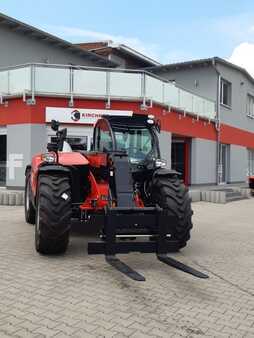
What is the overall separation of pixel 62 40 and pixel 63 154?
1515 cm

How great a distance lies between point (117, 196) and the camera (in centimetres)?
718

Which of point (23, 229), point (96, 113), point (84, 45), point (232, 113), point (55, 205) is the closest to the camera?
point (55, 205)

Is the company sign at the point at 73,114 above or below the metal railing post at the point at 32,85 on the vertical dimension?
below

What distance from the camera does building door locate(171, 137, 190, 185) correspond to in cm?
2344

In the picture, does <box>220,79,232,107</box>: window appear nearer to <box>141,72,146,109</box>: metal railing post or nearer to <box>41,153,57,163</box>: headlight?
<box>141,72,146,109</box>: metal railing post

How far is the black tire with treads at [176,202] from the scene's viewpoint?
7324mm

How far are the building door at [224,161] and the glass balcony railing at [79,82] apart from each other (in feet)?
29.3

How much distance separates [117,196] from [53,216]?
100 centimetres

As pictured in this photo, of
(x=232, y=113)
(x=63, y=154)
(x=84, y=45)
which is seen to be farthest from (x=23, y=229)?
(x=84, y=45)

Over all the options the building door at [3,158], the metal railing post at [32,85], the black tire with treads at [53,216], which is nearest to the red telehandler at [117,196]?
the black tire with treads at [53,216]

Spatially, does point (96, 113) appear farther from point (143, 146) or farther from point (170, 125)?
point (143, 146)

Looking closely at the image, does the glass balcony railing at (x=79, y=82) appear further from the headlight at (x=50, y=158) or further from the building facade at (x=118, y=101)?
the headlight at (x=50, y=158)

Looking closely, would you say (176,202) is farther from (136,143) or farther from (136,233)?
(136,143)

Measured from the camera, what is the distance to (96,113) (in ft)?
58.2
